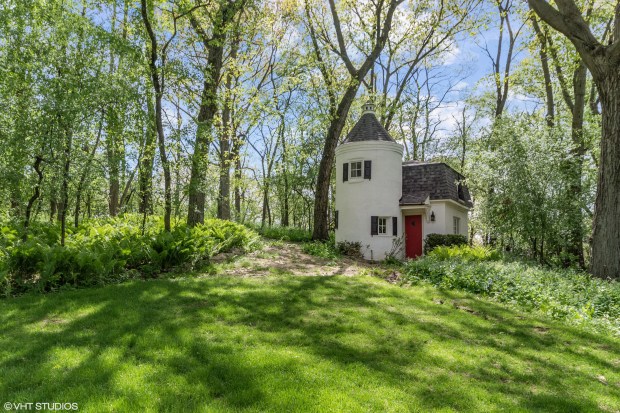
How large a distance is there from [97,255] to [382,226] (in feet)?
40.1

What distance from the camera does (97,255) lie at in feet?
27.5

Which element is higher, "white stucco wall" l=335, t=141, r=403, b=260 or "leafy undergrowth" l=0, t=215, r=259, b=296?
"white stucco wall" l=335, t=141, r=403, b=260

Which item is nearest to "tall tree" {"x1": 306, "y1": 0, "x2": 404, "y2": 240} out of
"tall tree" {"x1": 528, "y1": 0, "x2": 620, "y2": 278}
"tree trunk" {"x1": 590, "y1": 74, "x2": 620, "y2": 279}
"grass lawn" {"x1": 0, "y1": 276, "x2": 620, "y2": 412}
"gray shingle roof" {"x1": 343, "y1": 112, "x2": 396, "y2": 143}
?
"gray shingle roof" {"x1": 343, "y1": 112, "x2": 396, "y2": 143}

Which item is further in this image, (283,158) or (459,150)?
(459,150)

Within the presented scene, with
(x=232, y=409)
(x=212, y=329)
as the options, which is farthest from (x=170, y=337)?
(x=232, y=409)

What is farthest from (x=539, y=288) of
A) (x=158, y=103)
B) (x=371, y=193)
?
(x=158, y=103)

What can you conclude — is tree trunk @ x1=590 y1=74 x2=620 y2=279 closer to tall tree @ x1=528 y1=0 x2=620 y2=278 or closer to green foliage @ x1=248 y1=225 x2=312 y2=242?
tall tree @ x1=528 y1=0 x2=620 y2=278

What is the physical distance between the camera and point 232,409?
3650mm

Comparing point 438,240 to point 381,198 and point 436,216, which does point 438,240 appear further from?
point 381,198

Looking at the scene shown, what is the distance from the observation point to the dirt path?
10.8 metres

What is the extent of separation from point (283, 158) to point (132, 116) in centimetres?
1923

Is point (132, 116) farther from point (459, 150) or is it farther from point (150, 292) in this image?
point (459, 150)

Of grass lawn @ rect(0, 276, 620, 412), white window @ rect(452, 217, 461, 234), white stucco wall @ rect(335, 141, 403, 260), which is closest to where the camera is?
grass lawn @ rect(0, 276, 620, 412)

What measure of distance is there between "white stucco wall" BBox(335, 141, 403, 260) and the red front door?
2.91 feet
